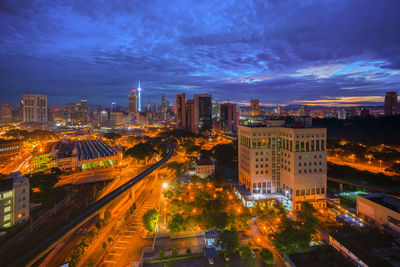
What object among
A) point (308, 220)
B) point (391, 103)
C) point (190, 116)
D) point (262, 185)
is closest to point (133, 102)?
point (190, 116)

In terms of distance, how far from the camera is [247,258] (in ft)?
39.6

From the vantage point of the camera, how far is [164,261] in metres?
12.1

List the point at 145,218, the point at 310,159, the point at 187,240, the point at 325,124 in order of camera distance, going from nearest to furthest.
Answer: the point at 187,240
the point at 145,218
the point at 310,159
the point at 325,124

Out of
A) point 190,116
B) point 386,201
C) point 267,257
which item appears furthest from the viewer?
point 190,116

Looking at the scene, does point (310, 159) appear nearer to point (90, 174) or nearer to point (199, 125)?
point (90, 174)

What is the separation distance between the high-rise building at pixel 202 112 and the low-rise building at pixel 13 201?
2335 inches

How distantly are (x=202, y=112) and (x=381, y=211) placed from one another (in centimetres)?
6315

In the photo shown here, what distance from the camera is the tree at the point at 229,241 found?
12312mm

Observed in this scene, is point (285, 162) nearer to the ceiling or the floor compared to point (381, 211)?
nearer to the ceiling

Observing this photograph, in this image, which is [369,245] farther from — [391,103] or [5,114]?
[5,114]

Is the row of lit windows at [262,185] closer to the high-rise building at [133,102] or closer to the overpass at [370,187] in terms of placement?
the overpass at [370,187]

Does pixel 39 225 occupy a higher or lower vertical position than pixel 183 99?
lower

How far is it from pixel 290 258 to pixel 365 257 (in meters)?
3.77

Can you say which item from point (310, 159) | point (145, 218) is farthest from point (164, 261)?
point (310, 159)
